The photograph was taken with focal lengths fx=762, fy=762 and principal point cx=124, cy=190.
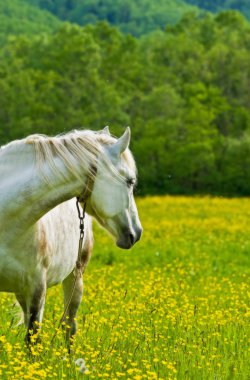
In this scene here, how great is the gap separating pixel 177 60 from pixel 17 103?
1752 cm

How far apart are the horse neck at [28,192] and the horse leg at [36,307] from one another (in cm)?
52

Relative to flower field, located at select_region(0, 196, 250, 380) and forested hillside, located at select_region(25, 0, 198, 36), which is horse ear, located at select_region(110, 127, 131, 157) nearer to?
flower field, located at select_region(0, 196, 250, 380)

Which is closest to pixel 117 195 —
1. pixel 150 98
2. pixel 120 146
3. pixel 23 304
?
pixel 120 146

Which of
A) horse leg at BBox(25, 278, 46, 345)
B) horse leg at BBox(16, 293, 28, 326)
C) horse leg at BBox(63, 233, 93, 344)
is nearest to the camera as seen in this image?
horse leg at BBox(25, 278, 46, 345)

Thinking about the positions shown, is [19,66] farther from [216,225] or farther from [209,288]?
[209,288]

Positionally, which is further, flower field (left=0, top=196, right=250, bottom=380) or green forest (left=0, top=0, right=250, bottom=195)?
green forest (left=0, top=0, right=250, bottom=195)

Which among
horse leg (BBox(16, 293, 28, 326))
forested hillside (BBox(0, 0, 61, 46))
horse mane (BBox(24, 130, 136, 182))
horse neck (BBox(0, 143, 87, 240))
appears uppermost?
horse mane (BBox(24, 130, 136, 182))

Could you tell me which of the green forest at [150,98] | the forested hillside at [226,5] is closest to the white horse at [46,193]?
the green forest at [150,98]

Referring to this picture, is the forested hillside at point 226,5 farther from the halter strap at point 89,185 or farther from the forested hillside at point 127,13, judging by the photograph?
the halter strap at point 89,185

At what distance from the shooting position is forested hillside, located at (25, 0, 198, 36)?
156 meters

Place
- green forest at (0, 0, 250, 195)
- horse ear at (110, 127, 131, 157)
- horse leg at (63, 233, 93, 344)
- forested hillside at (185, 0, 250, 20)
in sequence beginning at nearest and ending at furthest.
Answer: horse ear at (110, 127, 131, 157)
horse leg at (63, 233, 93, 344)
green forest at (0, 0, 250, 195)
forested hillside at (185, 0, 250, 20)

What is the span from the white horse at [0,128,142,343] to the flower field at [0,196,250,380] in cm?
54

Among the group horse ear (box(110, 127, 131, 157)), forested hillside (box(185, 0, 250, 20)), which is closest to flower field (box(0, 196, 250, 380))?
horse ear (box(110, 127, 131, 157))

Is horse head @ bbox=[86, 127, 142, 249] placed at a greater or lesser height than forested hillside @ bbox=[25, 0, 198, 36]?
greater
